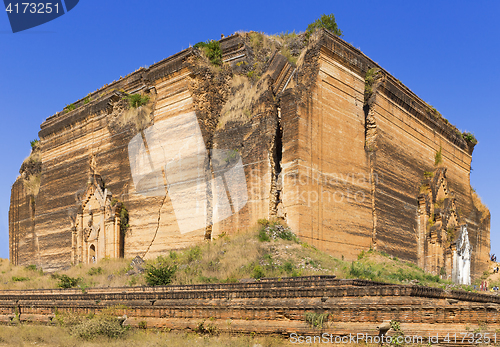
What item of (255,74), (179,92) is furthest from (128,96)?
(255,74)

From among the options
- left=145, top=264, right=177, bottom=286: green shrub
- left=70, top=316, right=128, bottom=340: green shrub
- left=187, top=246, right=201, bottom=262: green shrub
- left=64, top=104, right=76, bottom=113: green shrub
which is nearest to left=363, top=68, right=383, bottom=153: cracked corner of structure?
left=187, top=246, right=201, bottom=262: green shrub

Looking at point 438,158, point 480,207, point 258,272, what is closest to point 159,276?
point 258,272

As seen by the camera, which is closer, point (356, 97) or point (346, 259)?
point (346, 259)

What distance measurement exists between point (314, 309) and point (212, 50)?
663 inches

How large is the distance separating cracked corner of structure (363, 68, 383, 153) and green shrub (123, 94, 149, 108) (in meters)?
10.5

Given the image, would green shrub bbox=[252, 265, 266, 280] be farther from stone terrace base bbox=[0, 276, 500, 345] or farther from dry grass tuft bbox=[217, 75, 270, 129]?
dry grass tuft bbox=[217, 75, 270, 129]

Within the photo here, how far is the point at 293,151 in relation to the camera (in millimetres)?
18734

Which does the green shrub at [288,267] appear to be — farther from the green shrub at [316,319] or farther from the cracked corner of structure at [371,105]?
the cracked corner of structure at [371,105]

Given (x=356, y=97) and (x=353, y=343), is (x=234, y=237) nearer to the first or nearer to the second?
(x=356, y=97)

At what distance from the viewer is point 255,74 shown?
878 inches

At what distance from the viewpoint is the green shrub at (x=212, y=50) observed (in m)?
→ 23.6

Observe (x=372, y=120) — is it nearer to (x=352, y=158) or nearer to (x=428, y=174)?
(x=352, y=158)

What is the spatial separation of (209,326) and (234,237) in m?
8.77

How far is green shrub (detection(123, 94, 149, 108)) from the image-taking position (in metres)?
25.3
